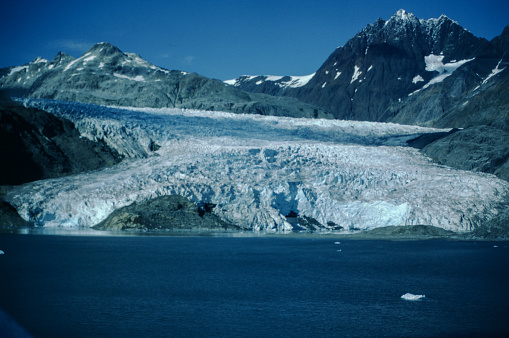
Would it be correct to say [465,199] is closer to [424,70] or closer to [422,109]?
[422,109]

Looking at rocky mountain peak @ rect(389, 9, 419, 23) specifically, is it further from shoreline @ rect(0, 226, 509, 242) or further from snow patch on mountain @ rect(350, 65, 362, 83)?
shoreline @ rect(0, 226, 509, 242)

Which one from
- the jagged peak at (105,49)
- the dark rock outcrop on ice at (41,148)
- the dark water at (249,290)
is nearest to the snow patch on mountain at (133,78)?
the jagged peak at (105,49)

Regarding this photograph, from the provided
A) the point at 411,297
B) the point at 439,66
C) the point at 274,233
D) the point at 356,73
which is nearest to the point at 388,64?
the point at 356,73

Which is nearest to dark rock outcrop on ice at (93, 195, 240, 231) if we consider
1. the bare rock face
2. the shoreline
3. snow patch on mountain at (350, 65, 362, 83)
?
the shoreline

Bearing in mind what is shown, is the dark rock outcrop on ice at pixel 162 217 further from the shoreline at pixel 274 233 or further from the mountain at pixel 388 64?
the mountain at pixel 388 64

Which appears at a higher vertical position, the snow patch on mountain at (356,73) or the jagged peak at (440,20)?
the jagged peak at (440,20)

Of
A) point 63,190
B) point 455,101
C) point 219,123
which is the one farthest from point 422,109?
point 63,190
